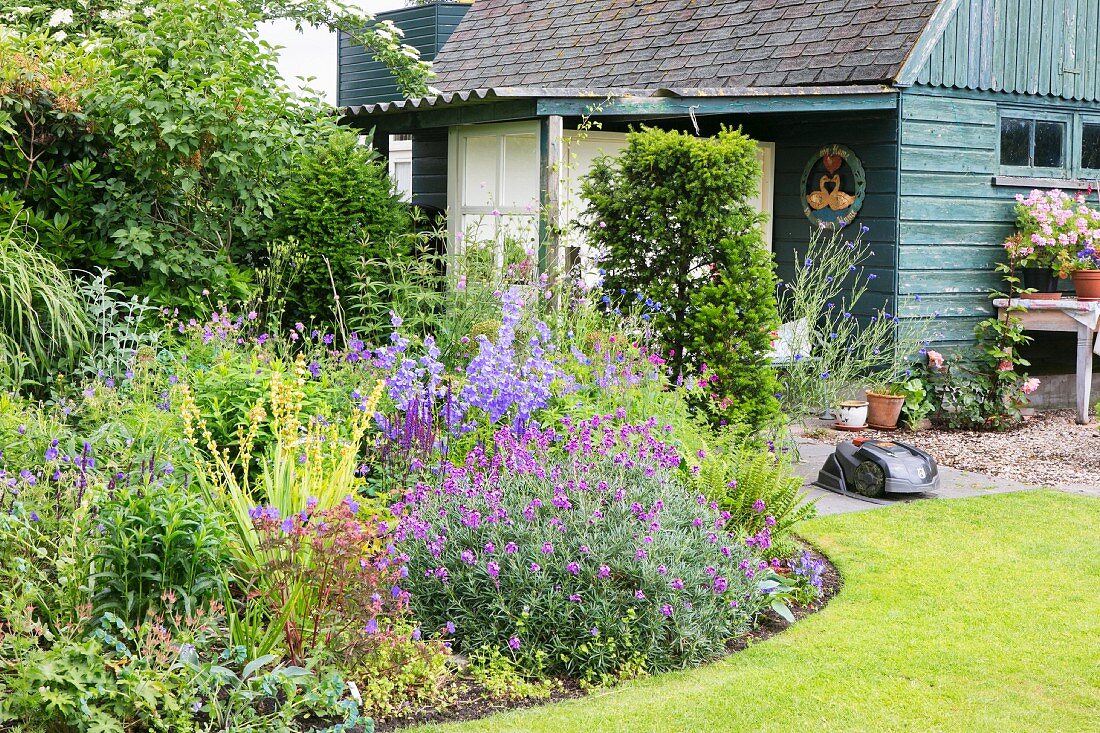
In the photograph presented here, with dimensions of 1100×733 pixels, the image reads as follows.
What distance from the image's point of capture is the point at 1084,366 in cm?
977

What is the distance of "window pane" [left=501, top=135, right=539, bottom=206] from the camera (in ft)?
33.0

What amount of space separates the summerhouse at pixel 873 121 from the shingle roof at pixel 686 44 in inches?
0.9

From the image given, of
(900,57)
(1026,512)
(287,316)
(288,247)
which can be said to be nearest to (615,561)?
(1026,512)

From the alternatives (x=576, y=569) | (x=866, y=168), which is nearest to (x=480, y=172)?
(x=866, y=168)

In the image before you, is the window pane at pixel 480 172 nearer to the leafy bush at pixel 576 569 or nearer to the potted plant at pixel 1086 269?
the potted plant at pixel 1086 269

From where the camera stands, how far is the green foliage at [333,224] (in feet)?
25.6

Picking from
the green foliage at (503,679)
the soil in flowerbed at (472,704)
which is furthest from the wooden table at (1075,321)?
the green foliage at (503,679)

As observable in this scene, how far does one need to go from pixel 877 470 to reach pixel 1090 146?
5634 mm

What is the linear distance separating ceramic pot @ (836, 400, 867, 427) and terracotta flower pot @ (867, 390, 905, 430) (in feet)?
0.26

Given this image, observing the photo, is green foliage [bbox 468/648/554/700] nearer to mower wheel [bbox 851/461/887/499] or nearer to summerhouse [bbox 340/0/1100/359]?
mower wheel [bbox 851/461/887/499]

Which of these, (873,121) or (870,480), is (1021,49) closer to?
(873,121)

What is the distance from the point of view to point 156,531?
11.6ft

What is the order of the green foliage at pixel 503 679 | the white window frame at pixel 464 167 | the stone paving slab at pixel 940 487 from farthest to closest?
the white window frame at pixel 464 167, the stone paving slab at pixel 940 487, the green foliage at pixel 503 679

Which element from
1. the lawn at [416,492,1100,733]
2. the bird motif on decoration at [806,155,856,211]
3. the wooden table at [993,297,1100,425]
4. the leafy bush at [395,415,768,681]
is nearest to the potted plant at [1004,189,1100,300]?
the wooden table at [993,297,1100,425]
